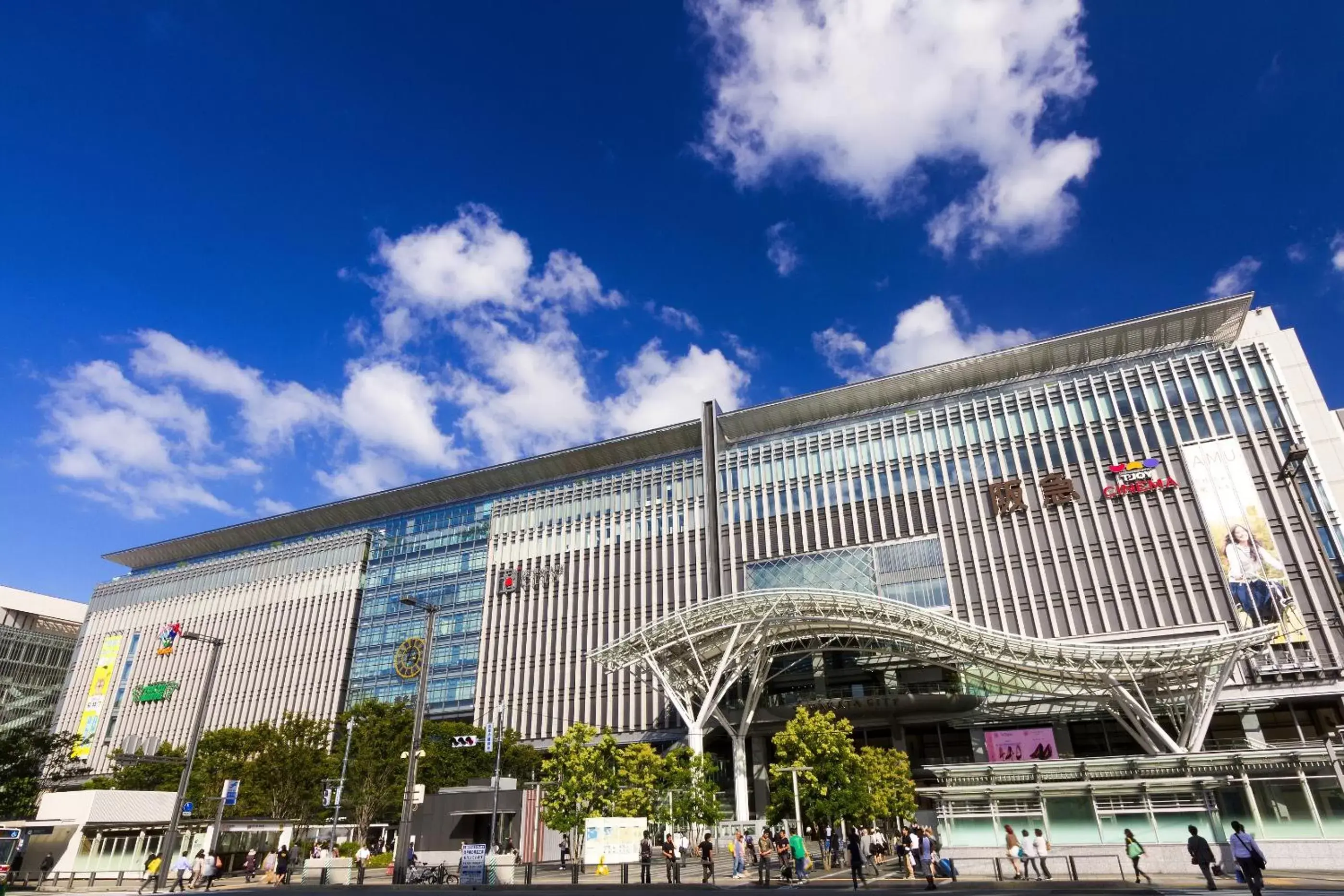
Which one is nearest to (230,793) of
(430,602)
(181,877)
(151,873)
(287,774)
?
(181,877)

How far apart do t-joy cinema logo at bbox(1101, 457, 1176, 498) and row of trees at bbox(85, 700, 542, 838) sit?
4840 cm

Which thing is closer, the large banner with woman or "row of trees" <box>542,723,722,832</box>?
"row of trees" <box>542,723,722,832</box>

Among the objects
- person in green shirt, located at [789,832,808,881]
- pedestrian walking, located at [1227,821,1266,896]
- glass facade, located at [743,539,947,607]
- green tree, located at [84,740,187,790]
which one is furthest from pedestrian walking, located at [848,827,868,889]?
green tree, located at [84,740,187,790]

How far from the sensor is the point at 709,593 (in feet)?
212

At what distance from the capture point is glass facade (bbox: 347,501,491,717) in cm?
7431

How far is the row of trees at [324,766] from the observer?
1978 inches

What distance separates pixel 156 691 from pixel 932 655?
294 feet

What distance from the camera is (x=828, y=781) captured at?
3434 cm

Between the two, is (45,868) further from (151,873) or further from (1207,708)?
(1207,708)

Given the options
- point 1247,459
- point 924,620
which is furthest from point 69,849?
point 1247,459

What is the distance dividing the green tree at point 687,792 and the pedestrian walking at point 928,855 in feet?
42.2

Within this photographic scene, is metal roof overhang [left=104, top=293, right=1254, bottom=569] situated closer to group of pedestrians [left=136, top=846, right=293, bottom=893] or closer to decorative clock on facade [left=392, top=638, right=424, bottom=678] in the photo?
decorative clock on facade [left=392, top=638, right=424, bottom=678]

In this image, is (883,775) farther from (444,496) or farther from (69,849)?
(444,496)

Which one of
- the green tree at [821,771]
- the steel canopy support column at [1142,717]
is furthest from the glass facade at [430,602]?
the steel canopy support column at [1142,717]
